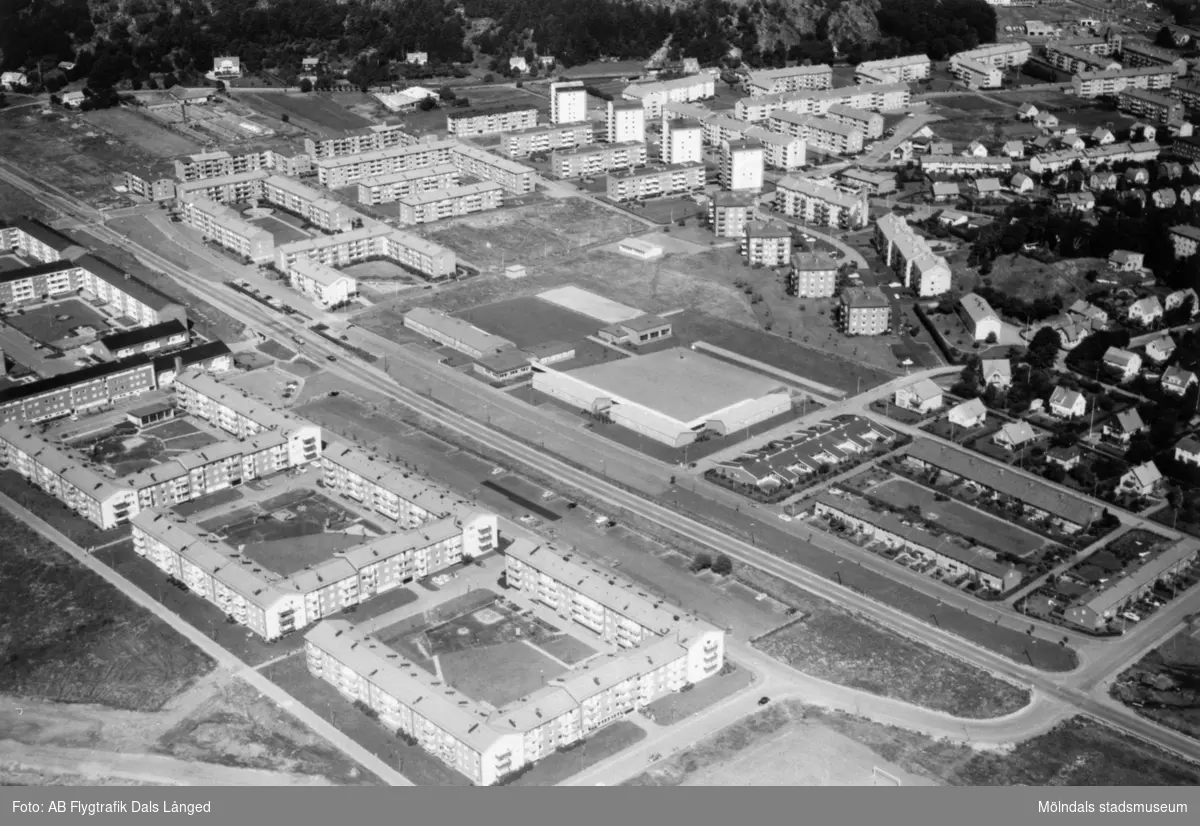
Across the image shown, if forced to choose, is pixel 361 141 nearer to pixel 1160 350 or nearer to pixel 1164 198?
pixel 1164 198

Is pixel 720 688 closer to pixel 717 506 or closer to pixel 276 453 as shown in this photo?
pixel 717 506

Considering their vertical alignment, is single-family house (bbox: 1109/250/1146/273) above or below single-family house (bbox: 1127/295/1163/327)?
above

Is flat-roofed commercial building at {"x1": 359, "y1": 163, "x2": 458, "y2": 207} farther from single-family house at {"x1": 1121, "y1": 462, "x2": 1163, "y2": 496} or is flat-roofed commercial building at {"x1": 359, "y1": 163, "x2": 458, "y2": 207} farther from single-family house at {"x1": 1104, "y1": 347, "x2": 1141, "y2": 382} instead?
single-family house at {"x1": 1121, "y1": 462, "x2": 1163, "y2": 496}

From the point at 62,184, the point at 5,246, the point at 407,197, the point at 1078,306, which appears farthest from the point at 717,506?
the point at 62,184

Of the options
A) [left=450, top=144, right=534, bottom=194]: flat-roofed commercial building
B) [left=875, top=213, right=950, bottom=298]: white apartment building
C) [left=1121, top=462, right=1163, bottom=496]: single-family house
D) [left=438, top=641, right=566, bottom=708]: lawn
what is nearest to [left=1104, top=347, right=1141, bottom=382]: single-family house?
[left=1121, top=462, right=1163, bottom=496]: single-family house

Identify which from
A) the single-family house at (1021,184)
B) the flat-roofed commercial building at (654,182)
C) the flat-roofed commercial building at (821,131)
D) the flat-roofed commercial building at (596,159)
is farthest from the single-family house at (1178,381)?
the flat-roofed commercial building at (596,159)

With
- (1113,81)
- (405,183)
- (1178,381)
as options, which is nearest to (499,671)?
(1178,381)
